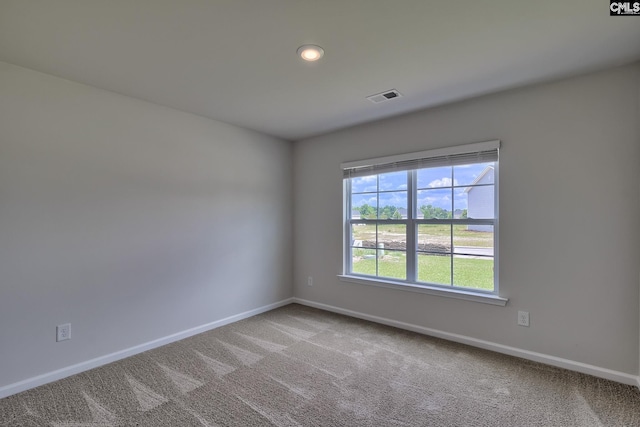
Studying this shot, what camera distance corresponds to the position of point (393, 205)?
11.5 ft

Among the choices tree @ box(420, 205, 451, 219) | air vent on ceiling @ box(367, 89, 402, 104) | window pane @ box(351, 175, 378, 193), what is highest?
air vent on ceiling @ box(367, 89, 402, 104)

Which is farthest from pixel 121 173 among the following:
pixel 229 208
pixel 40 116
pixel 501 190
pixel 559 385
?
pixel 559 385

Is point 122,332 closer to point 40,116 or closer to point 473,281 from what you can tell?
point 40,116

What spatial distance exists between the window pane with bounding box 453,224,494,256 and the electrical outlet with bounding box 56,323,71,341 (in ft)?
11.5

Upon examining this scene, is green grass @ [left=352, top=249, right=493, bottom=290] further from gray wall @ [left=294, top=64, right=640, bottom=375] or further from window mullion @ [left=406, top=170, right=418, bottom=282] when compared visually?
gray wall @ [left=294, top=64, right=640, bottom=375]

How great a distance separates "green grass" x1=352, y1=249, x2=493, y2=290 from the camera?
2893 millimetres

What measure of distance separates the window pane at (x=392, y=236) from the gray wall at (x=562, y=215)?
638 millimetres

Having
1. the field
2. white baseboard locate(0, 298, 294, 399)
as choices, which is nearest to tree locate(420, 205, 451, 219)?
the field

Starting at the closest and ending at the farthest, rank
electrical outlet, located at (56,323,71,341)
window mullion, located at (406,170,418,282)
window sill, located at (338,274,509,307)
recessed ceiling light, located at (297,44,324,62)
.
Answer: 1. recessed ceiling light, located at (297,44,324,62)
2. electrical outlet, located at (56,323,71,341)
3. window sill, located at (338,274,509,307)
4. window mullion, located at (406,170,418,282)

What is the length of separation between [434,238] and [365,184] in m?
1.07

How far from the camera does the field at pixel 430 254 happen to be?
291cm

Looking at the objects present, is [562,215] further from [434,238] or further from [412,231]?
[412,231]

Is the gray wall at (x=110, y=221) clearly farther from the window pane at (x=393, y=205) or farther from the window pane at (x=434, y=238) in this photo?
the window pane at (x=434, y=238)

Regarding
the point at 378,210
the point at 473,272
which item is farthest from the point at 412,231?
the point at 473,272
